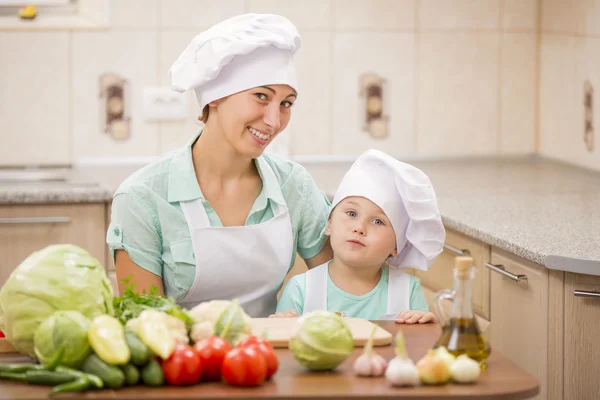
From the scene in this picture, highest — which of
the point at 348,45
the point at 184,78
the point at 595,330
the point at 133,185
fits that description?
the point at 348,45

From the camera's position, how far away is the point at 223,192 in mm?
2170

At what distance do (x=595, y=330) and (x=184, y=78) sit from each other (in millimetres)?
1042

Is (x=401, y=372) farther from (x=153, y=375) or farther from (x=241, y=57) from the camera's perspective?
(x=241, y=57)

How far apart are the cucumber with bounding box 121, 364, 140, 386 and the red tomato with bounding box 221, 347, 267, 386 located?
12cm

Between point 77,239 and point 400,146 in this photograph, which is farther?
point 400,146

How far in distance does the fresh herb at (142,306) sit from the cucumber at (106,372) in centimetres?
12

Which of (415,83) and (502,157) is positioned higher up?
(415,83)

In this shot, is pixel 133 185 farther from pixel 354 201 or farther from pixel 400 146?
pixel 400 146

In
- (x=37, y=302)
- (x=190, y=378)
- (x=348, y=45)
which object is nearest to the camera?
(x=190, y=378)

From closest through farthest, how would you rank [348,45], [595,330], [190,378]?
1. [190,378]
2. [595,330]
3. [348,45]

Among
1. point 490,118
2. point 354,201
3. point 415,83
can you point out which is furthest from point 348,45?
point 354,201

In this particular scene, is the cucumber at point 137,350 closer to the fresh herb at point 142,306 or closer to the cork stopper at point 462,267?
the fresh herb at point 142,306

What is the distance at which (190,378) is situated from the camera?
1421 millimetres

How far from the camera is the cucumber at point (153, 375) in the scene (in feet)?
4.65
